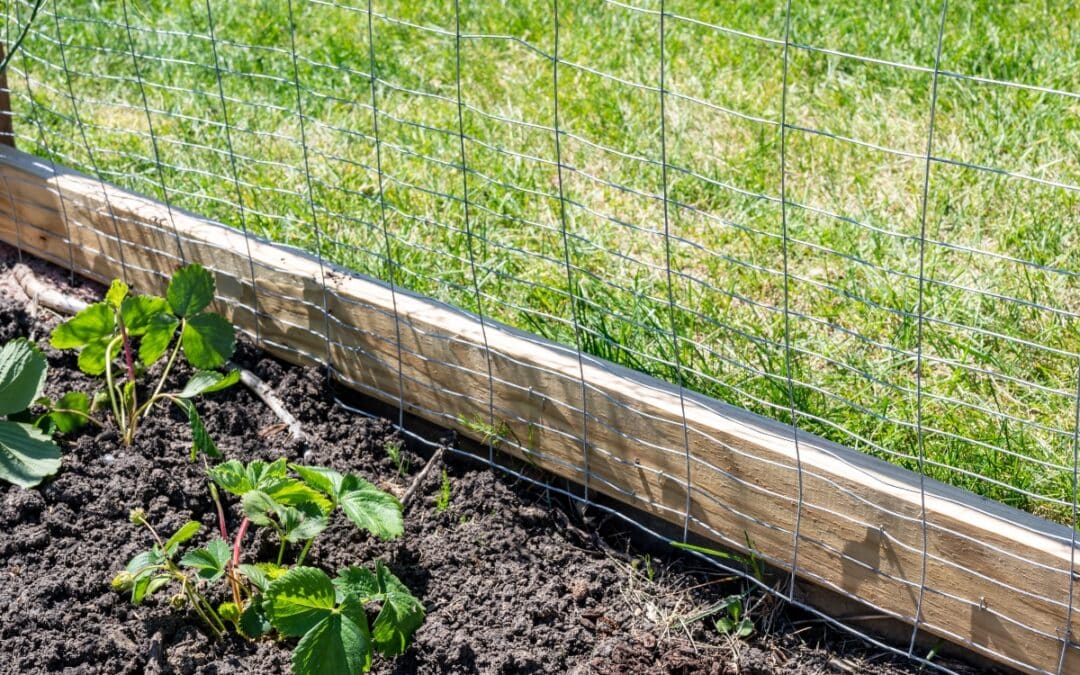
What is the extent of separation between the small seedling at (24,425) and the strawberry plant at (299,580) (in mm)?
269

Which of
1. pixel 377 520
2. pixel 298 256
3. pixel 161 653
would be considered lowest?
pixel 161 653

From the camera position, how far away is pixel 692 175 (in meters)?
2.25

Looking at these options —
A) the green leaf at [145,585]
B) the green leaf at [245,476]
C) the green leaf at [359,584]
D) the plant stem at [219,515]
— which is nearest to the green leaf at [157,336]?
the plant stem at [219,515]

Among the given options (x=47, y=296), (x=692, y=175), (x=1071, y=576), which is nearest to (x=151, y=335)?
(x=47, y=296)

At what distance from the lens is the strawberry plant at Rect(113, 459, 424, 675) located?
1829 mm

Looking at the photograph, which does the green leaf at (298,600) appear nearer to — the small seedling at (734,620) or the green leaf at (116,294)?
the small seedling at (734,620)

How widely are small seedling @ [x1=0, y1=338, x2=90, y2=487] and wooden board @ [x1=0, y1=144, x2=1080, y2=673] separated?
45cm

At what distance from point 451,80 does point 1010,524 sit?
7.67 feet

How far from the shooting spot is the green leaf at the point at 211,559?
6.34 feet

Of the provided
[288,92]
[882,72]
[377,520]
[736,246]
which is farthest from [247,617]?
[882,72]

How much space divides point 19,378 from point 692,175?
1387mm

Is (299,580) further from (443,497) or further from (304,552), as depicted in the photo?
(443,497)

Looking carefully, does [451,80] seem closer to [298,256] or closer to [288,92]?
[288,92]

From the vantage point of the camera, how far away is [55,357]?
265cm
